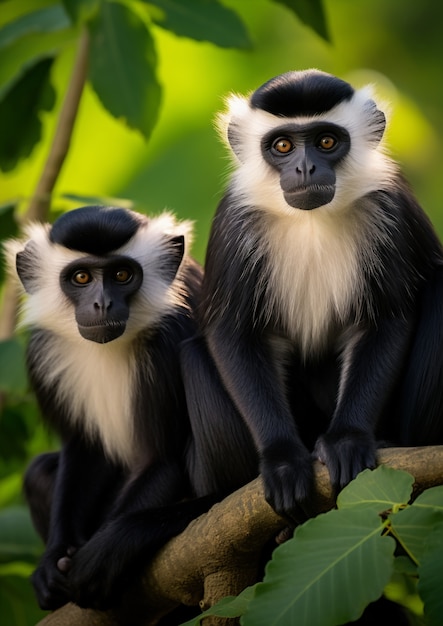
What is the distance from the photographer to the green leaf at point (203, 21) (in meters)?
6.69

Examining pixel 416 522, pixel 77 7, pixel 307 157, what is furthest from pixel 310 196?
pixel 416 522

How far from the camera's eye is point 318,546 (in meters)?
3.53

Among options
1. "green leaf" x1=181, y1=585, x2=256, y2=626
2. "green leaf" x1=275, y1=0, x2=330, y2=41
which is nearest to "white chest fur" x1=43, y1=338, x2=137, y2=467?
"green leaf" x1=275, y1=0, x2=330, y2=41

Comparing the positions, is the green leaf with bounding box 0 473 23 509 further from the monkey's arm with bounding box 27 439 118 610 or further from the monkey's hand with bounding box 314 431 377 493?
the monkey's hand with bounding box 314 431 377 493

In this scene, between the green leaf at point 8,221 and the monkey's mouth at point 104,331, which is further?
the green leaf at point 8,221

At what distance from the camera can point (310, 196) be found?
548cm

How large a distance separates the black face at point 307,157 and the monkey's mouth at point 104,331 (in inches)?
45.1

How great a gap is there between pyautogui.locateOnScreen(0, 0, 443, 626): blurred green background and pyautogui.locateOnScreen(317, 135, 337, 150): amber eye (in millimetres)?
6626

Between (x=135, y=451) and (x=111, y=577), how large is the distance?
3.32ft

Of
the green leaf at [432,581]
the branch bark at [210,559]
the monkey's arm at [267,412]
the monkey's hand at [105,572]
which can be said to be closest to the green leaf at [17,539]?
the branch bark at [210,559]

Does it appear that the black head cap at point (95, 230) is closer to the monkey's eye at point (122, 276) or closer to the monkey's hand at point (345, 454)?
the monkey's eye at point (122, 276)

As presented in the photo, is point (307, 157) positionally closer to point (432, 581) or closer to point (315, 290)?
point (315, 290)

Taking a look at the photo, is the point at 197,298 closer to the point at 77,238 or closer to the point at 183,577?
the point at 77,238

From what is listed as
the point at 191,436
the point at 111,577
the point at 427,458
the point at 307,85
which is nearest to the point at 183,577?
the point at 111,577
